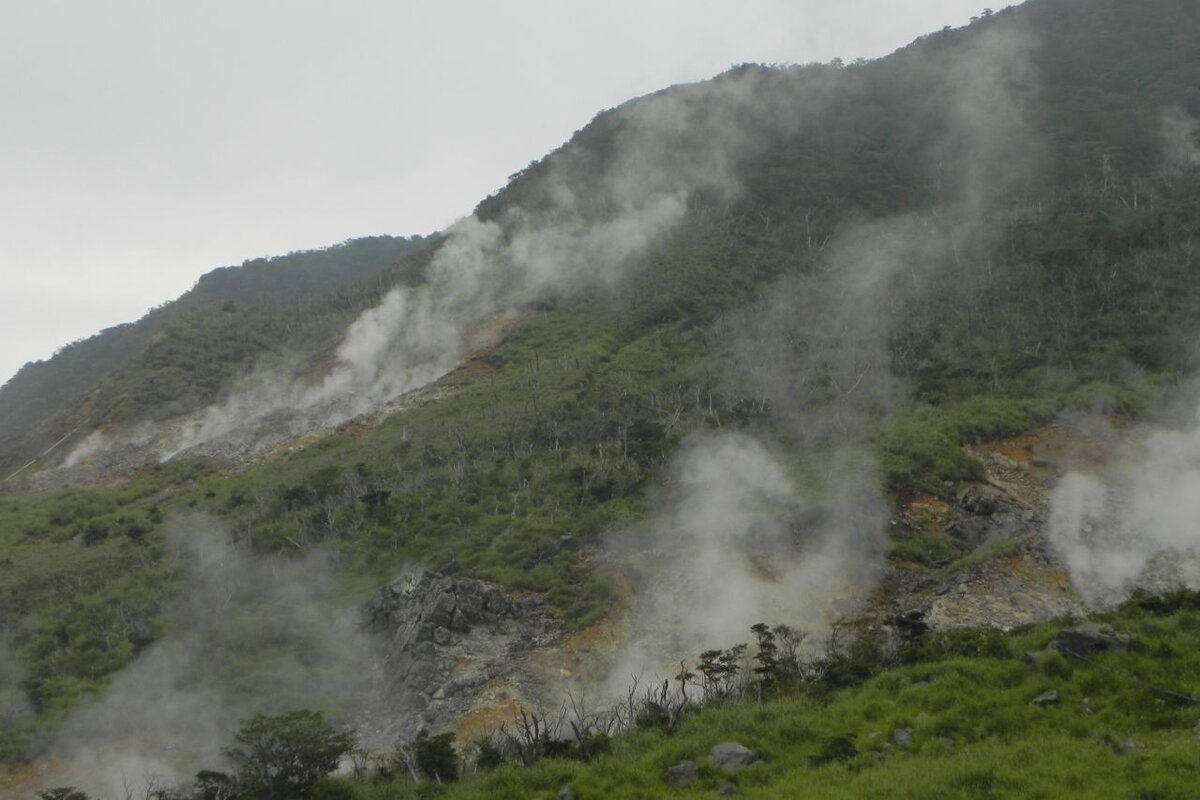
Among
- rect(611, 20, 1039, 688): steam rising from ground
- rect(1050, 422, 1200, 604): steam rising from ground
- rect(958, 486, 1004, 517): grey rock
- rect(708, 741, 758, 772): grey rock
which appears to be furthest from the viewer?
rect(958, 486, 1004, 517): grey rock

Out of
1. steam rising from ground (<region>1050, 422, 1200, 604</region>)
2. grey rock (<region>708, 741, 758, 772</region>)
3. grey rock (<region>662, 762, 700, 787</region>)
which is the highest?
grey rock (<region>662, 762, 700, 787</region>)

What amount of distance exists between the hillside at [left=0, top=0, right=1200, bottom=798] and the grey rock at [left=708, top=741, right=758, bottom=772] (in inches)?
14.3

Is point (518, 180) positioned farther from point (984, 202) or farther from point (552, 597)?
point (552, 597)

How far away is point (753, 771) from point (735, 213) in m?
71.1

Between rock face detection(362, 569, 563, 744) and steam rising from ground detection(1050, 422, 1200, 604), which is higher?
rock face detection(362, 569, 563, 744)

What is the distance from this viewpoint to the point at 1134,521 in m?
28.5

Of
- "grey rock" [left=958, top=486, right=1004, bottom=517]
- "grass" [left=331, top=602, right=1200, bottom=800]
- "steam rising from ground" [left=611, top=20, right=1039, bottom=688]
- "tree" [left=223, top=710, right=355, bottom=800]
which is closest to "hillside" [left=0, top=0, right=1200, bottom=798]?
"grass" [left=331, top=602, right=1200, bottom=800]

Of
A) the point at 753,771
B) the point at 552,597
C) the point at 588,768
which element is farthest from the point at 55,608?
the point at 753,771

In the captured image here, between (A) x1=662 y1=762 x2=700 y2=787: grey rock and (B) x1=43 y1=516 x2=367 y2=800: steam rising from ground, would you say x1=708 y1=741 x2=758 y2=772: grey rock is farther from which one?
(B) x1=43 y1=516 x2=367 y2=800: steam rising from ground

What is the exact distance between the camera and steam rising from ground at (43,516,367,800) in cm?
2289

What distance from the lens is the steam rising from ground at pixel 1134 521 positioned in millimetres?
25828

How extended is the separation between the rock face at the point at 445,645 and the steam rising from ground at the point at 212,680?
118cm

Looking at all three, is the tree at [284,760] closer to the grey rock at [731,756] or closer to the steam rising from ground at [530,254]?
the grey rock at [731,756]

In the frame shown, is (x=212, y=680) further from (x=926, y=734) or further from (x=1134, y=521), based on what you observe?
(x=1134, y=521)
